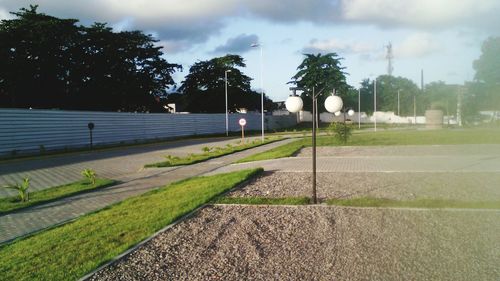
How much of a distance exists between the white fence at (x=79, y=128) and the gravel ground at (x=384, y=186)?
15.9 metres

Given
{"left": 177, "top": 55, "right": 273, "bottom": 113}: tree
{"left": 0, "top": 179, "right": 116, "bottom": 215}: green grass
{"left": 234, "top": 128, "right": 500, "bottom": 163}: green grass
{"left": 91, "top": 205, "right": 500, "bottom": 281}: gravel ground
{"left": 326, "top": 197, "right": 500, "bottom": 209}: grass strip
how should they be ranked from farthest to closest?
1. {"left": 177, "top": 55, "right": 273, "bottom": 113}: tree
2. {"left": 234, "top": 128, "right": 500, "bottom": 163}: green grass
3. {"left": 0, "top": 179, "right": 116, "bottom": 215}: green grass
4. {"left": 326, "top": 197, "right": 500, "bottom": 209}: grass strip
5. {"left": 91, "top": 205, "right": 500, "bottom": 281}: gravel ground

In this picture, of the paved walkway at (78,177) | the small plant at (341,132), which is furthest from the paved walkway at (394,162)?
the small plant at (341,132)

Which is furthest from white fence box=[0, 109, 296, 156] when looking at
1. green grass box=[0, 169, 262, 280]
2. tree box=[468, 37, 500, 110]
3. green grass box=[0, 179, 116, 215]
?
tree box=[468, 37, 500, 110]

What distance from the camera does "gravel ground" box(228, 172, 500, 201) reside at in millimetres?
8883

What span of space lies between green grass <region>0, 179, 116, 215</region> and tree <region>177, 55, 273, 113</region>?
48299 mm

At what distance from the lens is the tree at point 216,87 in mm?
60750

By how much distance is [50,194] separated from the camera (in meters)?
10.8

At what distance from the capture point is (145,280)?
190 inches

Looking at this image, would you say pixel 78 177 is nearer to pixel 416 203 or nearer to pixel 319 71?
pixel 416 203

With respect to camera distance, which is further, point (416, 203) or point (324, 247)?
point (416, 203)

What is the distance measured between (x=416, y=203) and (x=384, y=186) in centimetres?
207

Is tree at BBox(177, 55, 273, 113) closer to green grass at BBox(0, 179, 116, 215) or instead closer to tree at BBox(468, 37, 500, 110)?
tree at BBox(468, 37, 500, 110)

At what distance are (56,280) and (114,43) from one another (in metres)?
44.3

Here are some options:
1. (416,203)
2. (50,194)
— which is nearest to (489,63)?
(416,203)
